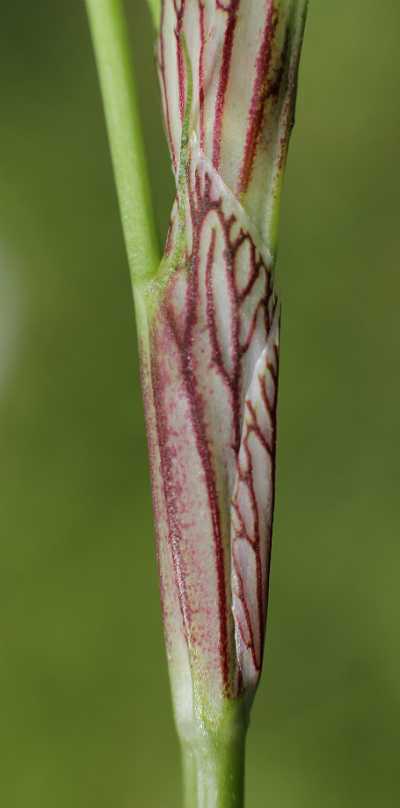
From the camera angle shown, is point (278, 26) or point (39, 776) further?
point (39, 776)

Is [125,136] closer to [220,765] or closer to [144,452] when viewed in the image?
[220,765]

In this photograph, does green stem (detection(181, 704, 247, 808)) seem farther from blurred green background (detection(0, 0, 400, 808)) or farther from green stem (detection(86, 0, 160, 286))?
blurred green background (detection(0, 0, 400, 808))

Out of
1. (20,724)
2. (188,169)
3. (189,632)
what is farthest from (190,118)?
(20,724)

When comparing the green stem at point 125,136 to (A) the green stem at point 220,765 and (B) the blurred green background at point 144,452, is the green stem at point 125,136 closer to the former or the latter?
(A) the green stem at point 220,765

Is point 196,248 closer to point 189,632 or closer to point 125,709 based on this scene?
point 189,632

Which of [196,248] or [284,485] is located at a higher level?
[196,248]

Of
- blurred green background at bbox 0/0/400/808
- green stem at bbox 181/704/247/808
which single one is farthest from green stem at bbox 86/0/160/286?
blurred green background at bbox 0/0/400/808
